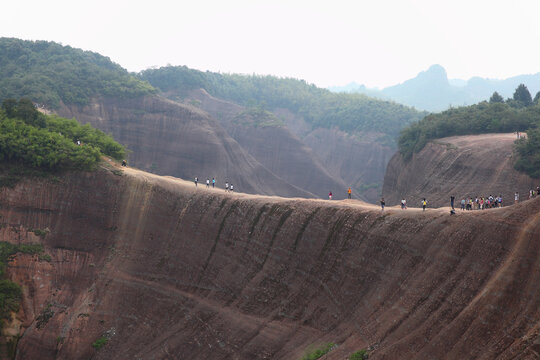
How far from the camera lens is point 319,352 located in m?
25.7

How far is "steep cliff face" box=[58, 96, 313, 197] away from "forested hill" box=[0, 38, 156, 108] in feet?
7.89

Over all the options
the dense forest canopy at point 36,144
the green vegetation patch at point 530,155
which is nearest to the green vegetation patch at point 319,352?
the dense forest canopy at point 36,144

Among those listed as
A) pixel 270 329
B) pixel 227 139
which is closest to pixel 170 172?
pixel 227 139

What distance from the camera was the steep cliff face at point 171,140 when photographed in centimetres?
8481

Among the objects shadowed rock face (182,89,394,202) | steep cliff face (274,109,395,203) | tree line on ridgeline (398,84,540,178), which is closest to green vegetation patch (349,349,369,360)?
tree line on ridgeline (398,84,540,178)

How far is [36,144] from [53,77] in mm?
45814

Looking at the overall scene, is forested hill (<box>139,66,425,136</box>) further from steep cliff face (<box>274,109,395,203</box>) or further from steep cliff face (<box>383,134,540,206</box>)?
steep cliff face (<box>383,134,540,206</box>)

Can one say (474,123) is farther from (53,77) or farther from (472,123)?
(53,77)

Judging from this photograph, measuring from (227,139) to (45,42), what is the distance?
38394 millimetres

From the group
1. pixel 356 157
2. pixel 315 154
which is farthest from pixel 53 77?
pixel 356 157

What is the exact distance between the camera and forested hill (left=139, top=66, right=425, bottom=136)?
121 meters

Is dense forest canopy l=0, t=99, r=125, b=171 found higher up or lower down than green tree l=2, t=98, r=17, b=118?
lower down

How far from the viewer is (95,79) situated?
3516 inches

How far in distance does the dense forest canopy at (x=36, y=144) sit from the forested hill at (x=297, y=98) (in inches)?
2857
